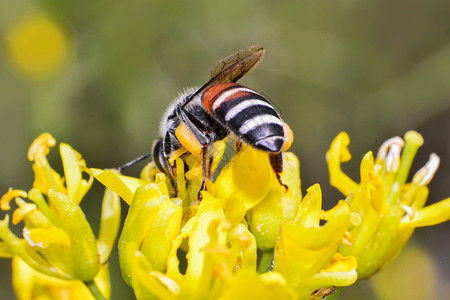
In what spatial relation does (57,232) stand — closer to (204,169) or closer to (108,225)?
(108,225)

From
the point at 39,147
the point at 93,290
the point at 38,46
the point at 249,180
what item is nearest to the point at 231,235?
the point at 249,180

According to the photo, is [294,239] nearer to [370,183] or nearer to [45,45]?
[370,183]

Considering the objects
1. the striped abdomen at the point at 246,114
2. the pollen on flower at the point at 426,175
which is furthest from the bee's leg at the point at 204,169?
the pollen on flower at the point at 426,175

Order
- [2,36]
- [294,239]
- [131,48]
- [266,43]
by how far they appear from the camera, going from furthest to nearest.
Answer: [266,43] < [2,36] < [131,48] < [294,239]

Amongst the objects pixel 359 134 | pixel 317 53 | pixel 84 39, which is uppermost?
pixel 84 39

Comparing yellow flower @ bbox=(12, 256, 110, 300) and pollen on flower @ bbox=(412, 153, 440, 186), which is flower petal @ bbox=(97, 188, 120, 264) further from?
pollen on flower @ bbox=(412, 153, 440, 186)

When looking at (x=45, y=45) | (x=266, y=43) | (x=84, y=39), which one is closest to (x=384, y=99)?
(x=266, y=43)

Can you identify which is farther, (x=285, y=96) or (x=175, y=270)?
(x=285, y=96)

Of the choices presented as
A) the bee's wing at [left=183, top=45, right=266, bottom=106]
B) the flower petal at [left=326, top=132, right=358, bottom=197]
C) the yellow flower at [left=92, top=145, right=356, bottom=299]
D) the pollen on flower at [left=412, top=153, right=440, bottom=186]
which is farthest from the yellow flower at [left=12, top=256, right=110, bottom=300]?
the pollen on flower at [left=412, top=153, right=440, bottom=186]
